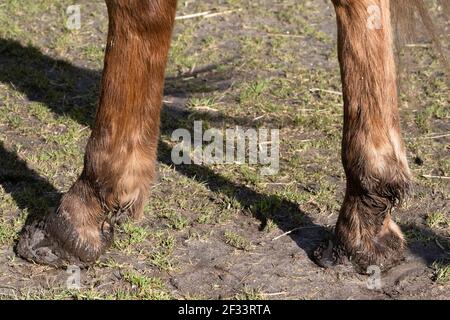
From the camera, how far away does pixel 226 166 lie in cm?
447

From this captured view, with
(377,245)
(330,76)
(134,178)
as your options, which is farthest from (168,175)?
(330,76)

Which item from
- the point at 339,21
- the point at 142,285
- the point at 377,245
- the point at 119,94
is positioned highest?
the point at 339,21

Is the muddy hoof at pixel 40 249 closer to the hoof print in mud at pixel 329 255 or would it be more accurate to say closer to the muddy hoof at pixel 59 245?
the muddy hoof at pixel 59 245

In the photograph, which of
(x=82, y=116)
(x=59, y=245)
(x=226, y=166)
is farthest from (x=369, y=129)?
(x=82, y=116)

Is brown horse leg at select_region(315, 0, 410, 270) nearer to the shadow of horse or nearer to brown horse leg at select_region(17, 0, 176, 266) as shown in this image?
the shadow of horse

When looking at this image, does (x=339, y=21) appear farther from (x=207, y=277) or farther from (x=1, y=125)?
(x=1, y=125)

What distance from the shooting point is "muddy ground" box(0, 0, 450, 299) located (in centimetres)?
356

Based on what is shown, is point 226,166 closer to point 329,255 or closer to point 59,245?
point 329,255

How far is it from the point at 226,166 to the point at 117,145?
40.5 inches

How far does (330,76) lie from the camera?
5.52 m

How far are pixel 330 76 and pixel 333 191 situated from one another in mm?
1449

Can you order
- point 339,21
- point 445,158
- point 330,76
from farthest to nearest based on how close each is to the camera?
point 330,76
point 445,158
point 339,21

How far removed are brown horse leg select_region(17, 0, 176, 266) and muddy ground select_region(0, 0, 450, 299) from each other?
0.37 feet

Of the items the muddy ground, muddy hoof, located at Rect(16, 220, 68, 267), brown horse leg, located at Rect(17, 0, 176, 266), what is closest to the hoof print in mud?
the muddy ground
